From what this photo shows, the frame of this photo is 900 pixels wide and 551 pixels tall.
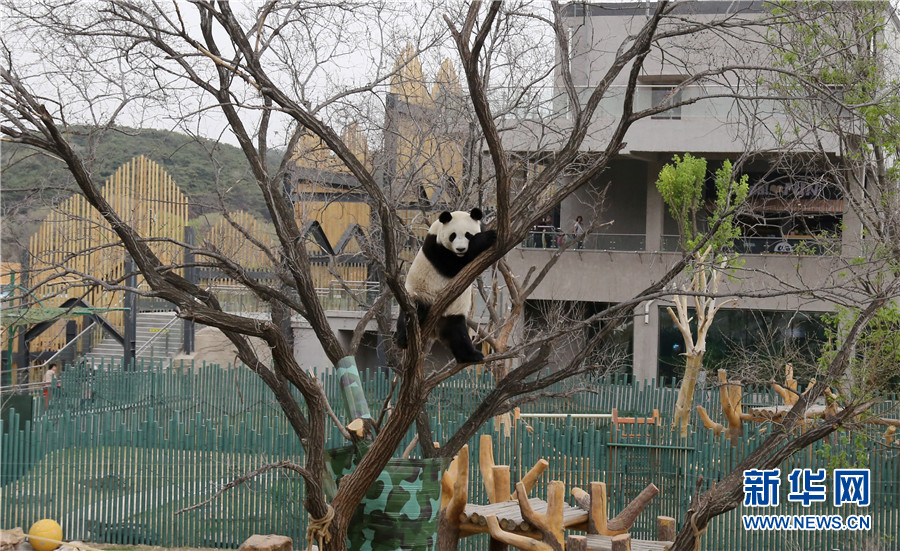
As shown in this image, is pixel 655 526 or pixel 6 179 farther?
pixel 6 179

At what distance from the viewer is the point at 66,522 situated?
36.9 feet

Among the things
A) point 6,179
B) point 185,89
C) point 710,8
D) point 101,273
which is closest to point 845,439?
point 185,89

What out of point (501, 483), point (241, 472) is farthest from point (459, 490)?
point (241, 472)

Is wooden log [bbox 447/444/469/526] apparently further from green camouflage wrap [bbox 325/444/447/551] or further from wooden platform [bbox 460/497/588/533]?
green camouflage wrap [bbox 325/444/447/551]

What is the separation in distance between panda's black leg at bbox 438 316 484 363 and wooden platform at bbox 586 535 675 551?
269 centimetres

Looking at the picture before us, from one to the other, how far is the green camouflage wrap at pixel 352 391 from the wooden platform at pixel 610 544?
2.69 meters

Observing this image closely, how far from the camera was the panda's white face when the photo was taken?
535cm

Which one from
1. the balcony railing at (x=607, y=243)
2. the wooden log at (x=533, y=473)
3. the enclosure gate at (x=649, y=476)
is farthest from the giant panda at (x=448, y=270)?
the balcony railing at (x=607, y=243)

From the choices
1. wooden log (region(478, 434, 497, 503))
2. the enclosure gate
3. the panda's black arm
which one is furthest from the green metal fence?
the panda's black arm

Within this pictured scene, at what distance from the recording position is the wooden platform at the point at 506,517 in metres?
7.67

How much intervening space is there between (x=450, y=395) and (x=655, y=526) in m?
7.07

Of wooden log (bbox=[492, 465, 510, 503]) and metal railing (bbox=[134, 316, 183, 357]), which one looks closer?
wooden log (bbox=[492, 465, 510, 503])

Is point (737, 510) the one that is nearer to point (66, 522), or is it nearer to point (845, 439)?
point (845, 439)

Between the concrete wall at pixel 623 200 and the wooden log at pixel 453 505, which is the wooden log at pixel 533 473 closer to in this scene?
the wooden log at pixel 453 505
